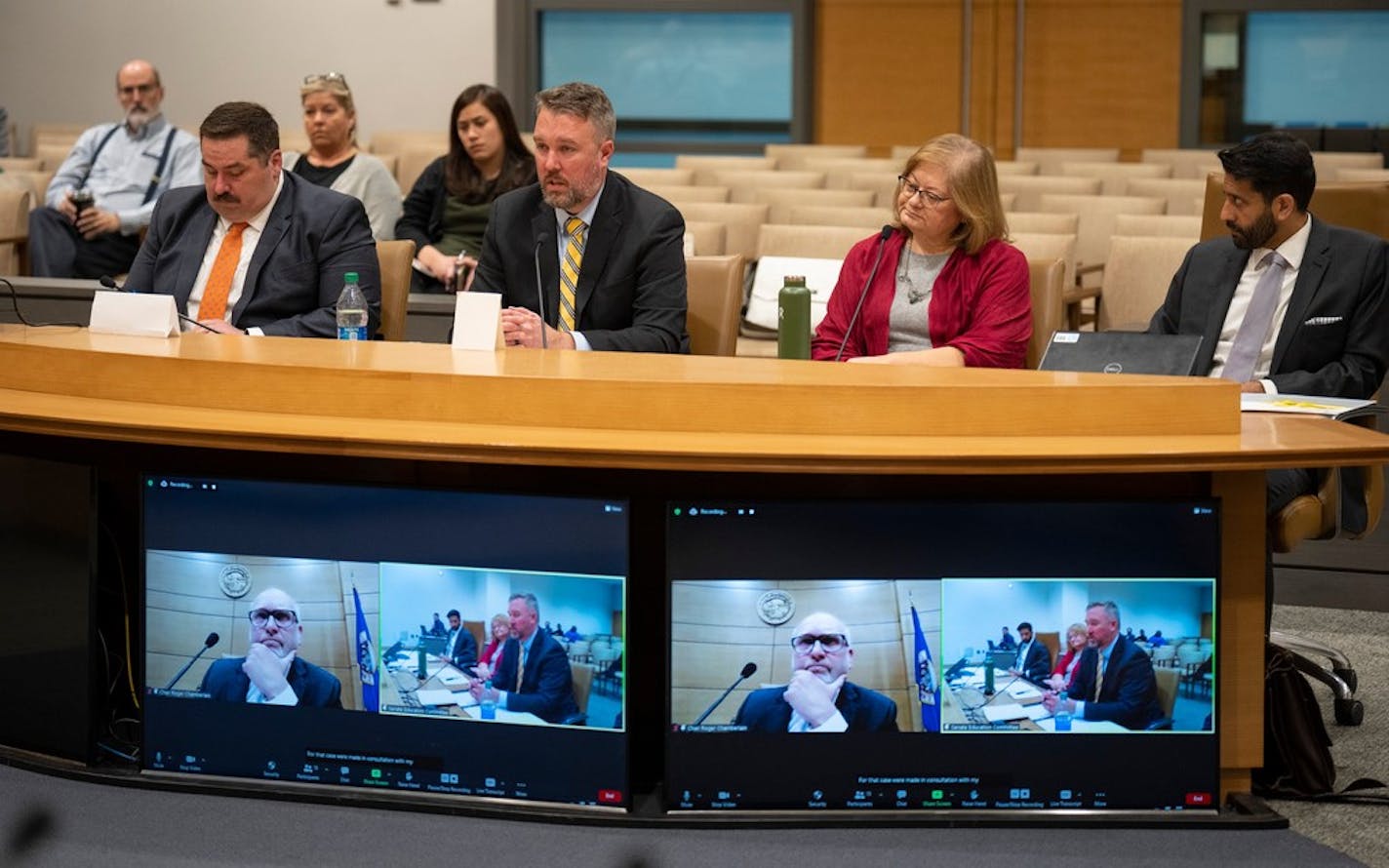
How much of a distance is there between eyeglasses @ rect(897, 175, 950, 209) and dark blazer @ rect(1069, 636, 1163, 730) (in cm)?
139

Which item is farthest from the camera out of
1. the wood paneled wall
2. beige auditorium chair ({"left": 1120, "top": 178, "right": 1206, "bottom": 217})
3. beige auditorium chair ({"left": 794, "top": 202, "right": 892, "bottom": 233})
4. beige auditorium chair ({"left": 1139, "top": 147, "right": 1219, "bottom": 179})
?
the wood paneled wall

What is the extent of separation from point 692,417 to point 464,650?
23.3 inches

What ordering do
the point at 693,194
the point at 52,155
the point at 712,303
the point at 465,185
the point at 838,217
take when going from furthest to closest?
the point at 52,155 → the point at 693,194 → the point at 838,217 → the point at 465,185 → the point at 712,303

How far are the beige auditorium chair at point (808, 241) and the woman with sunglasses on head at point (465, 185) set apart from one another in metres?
1.19

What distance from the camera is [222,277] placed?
171 inches

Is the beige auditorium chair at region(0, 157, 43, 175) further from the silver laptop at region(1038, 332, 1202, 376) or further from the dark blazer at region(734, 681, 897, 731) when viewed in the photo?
the dark blazer at region(734, 681, 897, 731)

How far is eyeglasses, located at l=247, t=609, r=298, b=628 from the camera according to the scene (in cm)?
312

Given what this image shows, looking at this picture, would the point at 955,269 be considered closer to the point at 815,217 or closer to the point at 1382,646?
the point at 1382,646

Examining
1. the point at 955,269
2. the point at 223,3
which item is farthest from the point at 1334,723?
the point at 223,3

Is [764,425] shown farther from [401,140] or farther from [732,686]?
[401,140]

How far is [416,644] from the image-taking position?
10.1 ft

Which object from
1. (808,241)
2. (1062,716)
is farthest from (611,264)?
(808,241)

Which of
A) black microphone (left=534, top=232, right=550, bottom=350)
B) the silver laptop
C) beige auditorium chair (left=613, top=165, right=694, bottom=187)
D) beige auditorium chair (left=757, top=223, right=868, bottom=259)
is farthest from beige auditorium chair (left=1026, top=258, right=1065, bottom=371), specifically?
beige auditorium chair (left=613, top=165, right=694, bottom=187)

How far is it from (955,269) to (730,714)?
1.52 metres
